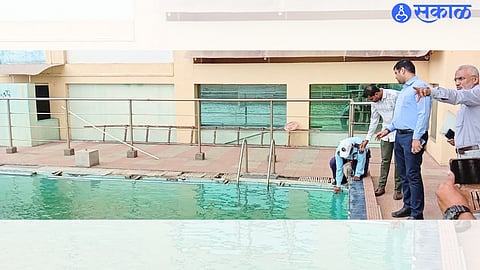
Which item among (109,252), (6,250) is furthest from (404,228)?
→ (6,250)

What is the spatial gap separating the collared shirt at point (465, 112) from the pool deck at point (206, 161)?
3.68ft

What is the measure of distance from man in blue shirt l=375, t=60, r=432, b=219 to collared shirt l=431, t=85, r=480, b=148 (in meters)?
0.17

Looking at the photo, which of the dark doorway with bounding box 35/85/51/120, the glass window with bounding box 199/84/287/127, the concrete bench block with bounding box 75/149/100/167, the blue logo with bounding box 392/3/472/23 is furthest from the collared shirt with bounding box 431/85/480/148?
the dark doorway with bounding box 35/85/51/120

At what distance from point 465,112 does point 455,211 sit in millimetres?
1340

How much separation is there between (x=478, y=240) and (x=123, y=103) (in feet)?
23.0

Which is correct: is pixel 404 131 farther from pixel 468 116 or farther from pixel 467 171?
pixel 467 171

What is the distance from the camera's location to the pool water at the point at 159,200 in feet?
11.3

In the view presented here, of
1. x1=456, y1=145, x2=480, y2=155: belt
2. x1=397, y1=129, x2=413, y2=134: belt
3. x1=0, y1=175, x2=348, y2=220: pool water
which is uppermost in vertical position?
x1=397, y1=129, x2=413, y2=134: belt

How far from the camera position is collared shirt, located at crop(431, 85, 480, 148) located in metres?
1.90

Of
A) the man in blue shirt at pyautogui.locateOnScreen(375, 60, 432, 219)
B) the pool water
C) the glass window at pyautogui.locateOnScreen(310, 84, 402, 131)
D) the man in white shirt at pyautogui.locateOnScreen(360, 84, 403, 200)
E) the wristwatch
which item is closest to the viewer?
the wristwatch

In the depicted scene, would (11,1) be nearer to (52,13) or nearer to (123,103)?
(52,13)

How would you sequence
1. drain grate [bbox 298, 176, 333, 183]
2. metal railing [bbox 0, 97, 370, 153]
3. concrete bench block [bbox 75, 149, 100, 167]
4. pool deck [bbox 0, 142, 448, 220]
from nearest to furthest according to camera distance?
drain grate [bbox 298, 176, 333, 183], pool deck [bbox 0, 142, 448, 220], concrete bench block [bbox 75, 149, 100, 167], metal railing [bbox 0, 97, 370, 153]

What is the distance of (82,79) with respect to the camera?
7301 mm

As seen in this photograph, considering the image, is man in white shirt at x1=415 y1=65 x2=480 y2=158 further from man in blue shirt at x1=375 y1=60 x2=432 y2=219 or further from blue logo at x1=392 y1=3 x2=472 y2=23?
blue logo at x1=392 y1=3 x2=472 y2=23
